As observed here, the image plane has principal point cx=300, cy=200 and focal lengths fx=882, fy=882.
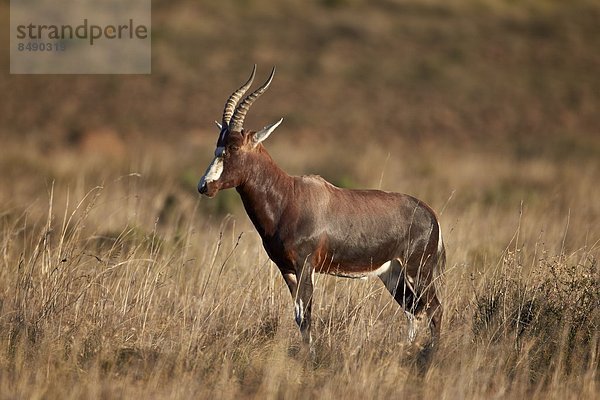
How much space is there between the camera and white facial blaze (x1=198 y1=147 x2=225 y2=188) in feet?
24.7

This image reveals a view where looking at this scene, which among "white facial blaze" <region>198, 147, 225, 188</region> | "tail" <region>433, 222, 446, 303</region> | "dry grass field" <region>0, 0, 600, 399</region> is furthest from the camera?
"tail" <region>433, 222, 446, 303</region>

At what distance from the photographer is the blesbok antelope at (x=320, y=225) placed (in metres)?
7.72

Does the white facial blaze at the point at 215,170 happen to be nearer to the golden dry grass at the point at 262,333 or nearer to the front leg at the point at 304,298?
the front leg at the point at 304,298

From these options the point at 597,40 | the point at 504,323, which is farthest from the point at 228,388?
the point at 597,40

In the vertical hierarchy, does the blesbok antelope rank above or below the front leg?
above

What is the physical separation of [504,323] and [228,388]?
2.62 metres

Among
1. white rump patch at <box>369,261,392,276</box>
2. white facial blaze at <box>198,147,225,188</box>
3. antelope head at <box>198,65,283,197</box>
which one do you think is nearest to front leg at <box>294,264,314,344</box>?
white rump patch at <box>369,261,392,276</box>

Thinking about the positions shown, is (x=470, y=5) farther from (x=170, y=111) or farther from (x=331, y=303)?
(x=331, y=303)

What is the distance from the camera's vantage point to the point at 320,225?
310 inches

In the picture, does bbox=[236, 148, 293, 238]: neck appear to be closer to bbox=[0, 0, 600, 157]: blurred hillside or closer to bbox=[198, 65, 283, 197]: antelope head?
bbox=[198, 65, 283, 197]: antelope head

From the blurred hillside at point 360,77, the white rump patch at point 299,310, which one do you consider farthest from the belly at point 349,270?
the blurred hillside at point 360,77

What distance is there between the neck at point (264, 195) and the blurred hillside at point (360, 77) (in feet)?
62.8

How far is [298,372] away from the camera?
7160 millimetres

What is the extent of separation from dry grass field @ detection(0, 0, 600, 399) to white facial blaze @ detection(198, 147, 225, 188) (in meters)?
0.90
